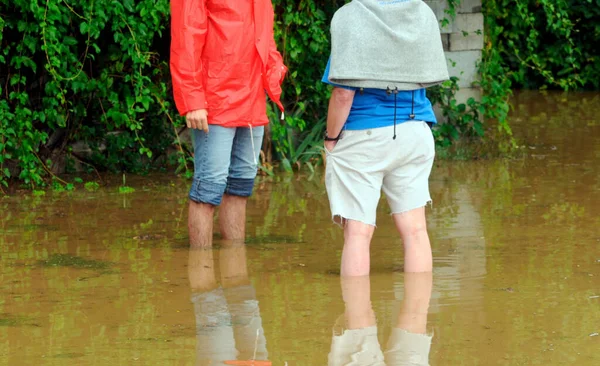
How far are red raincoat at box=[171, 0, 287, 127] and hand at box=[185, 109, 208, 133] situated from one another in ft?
0.09

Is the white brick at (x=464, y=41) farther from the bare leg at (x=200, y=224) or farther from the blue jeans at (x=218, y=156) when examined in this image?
the bare leg at (x=200, y=224)

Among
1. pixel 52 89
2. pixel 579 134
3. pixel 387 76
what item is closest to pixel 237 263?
pixel 387 76

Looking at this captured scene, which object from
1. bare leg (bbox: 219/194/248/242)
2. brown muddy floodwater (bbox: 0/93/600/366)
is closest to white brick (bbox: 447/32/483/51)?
brown muddy floodwater (bbox: 0/93/600/366)

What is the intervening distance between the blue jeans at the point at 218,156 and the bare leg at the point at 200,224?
0.06 m

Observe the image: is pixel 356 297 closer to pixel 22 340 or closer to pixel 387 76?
pixel 387 76

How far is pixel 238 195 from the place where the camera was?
573 centimetres

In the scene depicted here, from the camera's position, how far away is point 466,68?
9117mm

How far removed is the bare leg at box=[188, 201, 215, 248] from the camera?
552 centimetres

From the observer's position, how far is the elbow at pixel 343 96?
4.62 metres

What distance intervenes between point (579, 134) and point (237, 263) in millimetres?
5376

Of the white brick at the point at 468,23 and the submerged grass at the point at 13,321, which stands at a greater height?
the white brick at the point at 468,23

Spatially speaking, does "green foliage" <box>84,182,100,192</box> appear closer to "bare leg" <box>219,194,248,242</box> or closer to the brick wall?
"bare leg" <box>219,194,248,242</box>

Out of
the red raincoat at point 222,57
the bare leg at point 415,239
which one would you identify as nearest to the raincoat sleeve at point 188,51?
the red raincoat at point 222,57

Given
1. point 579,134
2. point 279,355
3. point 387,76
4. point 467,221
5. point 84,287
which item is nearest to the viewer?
point 279,355
